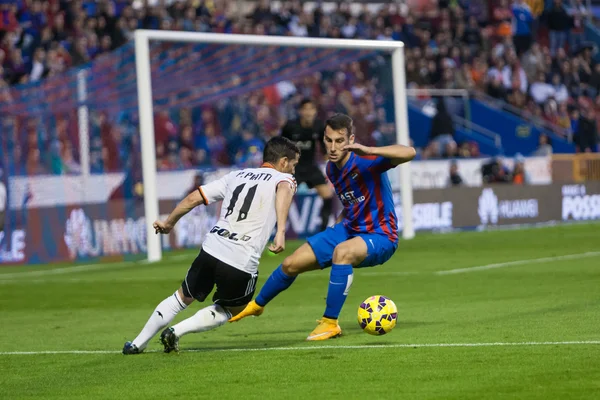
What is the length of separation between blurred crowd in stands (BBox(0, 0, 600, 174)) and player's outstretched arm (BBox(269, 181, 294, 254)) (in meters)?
12.7

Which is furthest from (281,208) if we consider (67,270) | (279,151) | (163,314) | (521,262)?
(67,270)

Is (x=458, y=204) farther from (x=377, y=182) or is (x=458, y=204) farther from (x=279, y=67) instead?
(x=377, y=182)

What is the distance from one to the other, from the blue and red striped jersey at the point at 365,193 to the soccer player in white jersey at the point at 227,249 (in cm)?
113

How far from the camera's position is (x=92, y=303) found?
44.1ft

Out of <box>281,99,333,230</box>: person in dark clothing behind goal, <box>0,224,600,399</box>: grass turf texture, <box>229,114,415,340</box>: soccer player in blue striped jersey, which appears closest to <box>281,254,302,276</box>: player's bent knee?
<box>229,114,415,340</box>: soccer player in blue striped jersey

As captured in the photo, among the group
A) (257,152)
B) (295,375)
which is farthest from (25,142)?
(295,375)

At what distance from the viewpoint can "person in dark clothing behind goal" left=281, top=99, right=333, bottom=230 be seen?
57.2 feet

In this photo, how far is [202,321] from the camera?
845 cm

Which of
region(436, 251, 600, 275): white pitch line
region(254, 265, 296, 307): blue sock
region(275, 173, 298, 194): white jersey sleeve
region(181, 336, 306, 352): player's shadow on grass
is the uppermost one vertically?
region(275, 173, 298, 194): white jersey sleeve

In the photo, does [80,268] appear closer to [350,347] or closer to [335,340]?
[335,340]

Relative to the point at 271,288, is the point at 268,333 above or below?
below

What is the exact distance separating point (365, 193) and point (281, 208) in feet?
4.75

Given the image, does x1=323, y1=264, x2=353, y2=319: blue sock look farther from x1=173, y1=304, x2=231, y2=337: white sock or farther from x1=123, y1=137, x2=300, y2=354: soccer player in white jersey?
x1=173, y1=304, x2=231, y2=337: white sock

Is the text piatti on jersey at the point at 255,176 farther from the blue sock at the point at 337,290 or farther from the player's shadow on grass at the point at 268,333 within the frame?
the player's shadow on grass at the point at 268,333
